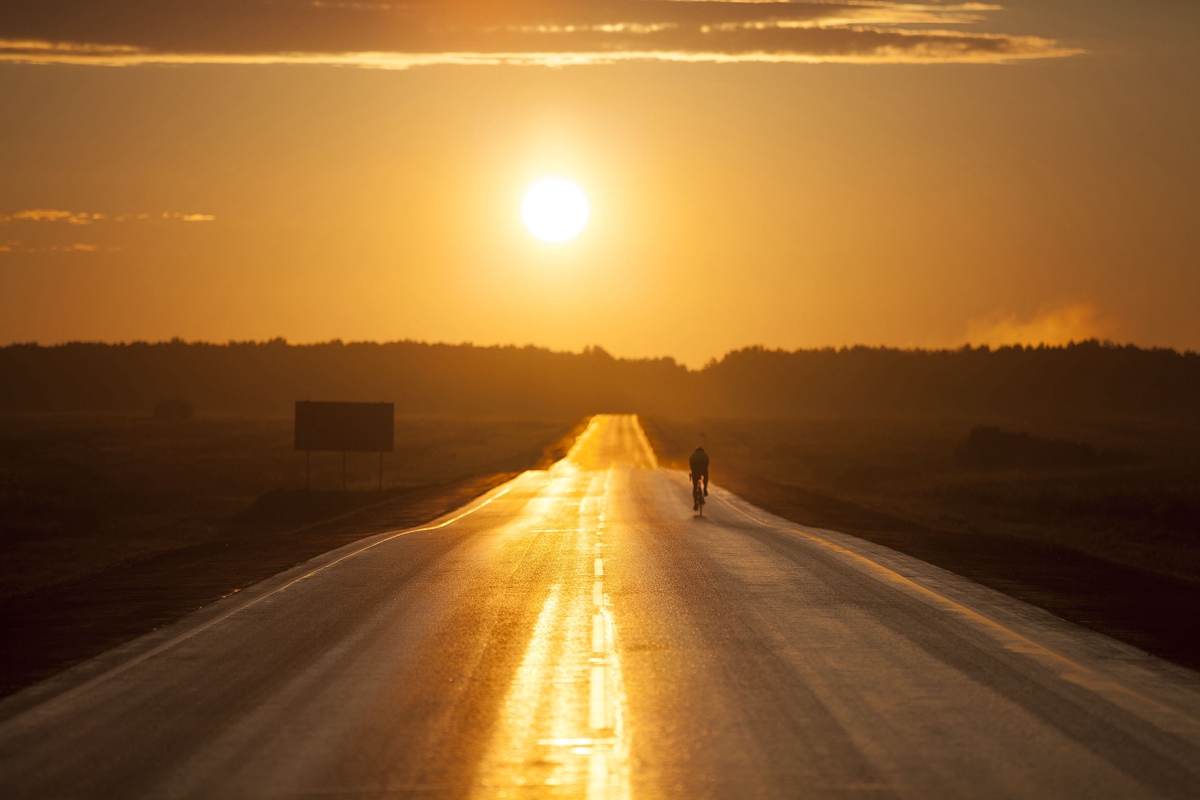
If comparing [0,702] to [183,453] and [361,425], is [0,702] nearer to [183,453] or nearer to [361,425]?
[361,425]

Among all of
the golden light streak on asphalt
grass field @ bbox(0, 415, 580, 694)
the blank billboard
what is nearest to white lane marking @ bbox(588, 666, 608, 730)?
the golden light streak on asphalt

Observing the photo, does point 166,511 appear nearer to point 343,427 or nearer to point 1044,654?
point 343,427

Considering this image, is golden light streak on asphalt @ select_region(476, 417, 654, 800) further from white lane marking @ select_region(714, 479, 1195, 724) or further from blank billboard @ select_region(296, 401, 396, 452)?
blank billboard @ select_region(296, 401, 396, 452)

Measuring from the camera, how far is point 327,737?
703cm

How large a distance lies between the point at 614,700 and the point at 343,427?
146 feet

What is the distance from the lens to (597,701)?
803 cm

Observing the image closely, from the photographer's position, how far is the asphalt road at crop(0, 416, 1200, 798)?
6.20m

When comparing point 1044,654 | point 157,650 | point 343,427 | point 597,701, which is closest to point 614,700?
point 597,701

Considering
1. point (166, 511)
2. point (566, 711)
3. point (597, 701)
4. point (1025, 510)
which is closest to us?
point (566, 711)

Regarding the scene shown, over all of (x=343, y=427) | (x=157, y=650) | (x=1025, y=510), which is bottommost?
(x=1025, y=510)

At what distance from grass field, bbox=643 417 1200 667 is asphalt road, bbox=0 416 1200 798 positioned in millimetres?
1945

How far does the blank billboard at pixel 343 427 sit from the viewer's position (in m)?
50.4

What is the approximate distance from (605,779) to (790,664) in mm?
3566

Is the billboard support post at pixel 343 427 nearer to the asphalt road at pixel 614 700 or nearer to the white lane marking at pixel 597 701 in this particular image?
the asphalt road at pixel 614 700
